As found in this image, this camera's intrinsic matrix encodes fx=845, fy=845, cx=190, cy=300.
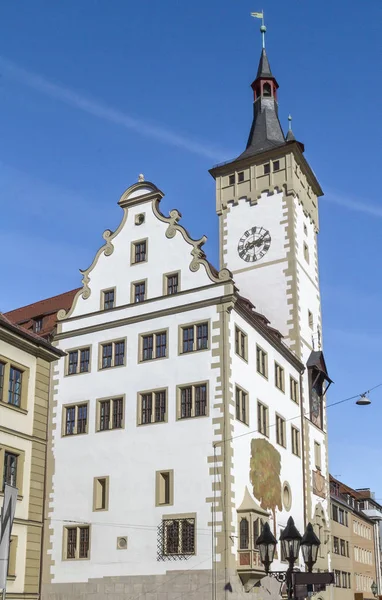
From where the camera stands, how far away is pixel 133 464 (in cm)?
3772

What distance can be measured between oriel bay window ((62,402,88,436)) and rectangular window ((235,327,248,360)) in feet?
26.3

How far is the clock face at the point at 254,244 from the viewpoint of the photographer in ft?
166

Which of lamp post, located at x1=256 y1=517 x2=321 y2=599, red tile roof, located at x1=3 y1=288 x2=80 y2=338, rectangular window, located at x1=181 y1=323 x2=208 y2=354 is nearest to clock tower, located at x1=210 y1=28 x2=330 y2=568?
red tile roof, located at x1=3 y1=288 x2=80 y2=338

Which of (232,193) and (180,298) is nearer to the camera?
(180,298)

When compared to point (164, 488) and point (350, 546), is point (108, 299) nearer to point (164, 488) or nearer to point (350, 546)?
point (164, 488)

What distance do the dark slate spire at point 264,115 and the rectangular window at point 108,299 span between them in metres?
15.8

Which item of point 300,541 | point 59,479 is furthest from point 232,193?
point 300,541

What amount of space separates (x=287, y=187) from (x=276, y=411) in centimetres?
1500

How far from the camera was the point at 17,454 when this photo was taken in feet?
100

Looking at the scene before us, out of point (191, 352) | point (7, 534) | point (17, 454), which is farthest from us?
point (191, 352)

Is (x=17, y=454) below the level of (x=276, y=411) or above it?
below

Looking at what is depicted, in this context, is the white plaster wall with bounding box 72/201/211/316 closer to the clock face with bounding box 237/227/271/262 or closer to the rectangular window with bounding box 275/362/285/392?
the rectangular window with bounding box 275/362/285/392

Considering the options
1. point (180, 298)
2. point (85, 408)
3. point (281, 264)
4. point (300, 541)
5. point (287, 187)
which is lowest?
point (300, 541)

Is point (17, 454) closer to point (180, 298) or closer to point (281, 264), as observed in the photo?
point (180, 298)
